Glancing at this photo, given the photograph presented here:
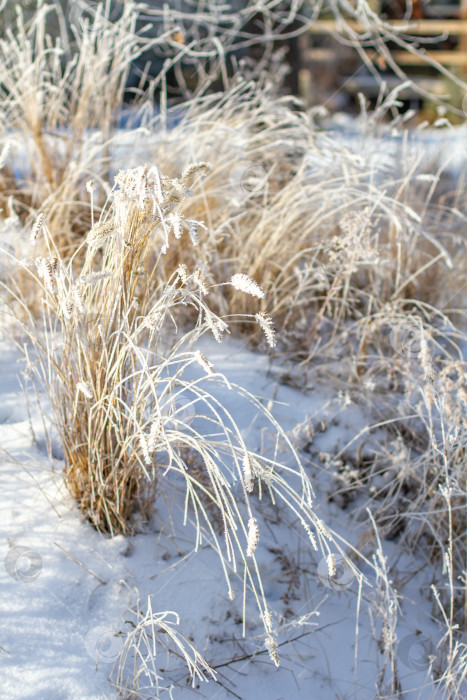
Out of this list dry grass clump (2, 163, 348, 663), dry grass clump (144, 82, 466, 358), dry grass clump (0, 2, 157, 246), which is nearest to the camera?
dry grass clump (2, 163, 348, 663)

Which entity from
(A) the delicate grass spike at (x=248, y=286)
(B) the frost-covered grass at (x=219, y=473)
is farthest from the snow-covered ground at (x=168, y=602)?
(A) the delicate grass spike at (x=248, y=286)

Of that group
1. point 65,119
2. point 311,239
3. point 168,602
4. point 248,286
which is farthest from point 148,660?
point 65,119

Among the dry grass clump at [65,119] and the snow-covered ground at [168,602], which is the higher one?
the dry grass clump at [65,119]

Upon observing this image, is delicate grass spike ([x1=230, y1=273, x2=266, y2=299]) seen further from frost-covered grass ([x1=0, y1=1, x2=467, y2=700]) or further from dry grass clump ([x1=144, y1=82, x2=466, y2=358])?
dry grass clump ([x1=144, y1=82, x2=466, y2=358])

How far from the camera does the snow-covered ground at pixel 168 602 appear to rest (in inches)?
57.6

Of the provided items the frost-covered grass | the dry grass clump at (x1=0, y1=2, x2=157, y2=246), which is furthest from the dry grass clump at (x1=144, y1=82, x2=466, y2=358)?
the dry grass clump at (x1=0, y1=2, x2=157, y2=246)

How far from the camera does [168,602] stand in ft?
5.26

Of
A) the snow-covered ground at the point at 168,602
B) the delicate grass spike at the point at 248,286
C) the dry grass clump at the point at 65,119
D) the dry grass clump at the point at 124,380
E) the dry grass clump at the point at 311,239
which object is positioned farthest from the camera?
the dry grass clump at the point at 65,119

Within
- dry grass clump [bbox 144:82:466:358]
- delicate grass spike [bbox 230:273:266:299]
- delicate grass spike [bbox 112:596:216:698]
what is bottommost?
delicate grass spike [bbox 112:596:216:698]

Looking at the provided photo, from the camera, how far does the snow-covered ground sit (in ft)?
4.80

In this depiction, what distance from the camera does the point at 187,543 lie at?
175 centimetres

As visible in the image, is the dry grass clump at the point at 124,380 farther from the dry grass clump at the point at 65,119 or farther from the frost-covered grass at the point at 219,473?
the dry grass clump at the point at 65,119

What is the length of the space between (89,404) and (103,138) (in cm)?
168

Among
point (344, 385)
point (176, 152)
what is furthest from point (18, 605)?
point (176, 152)
